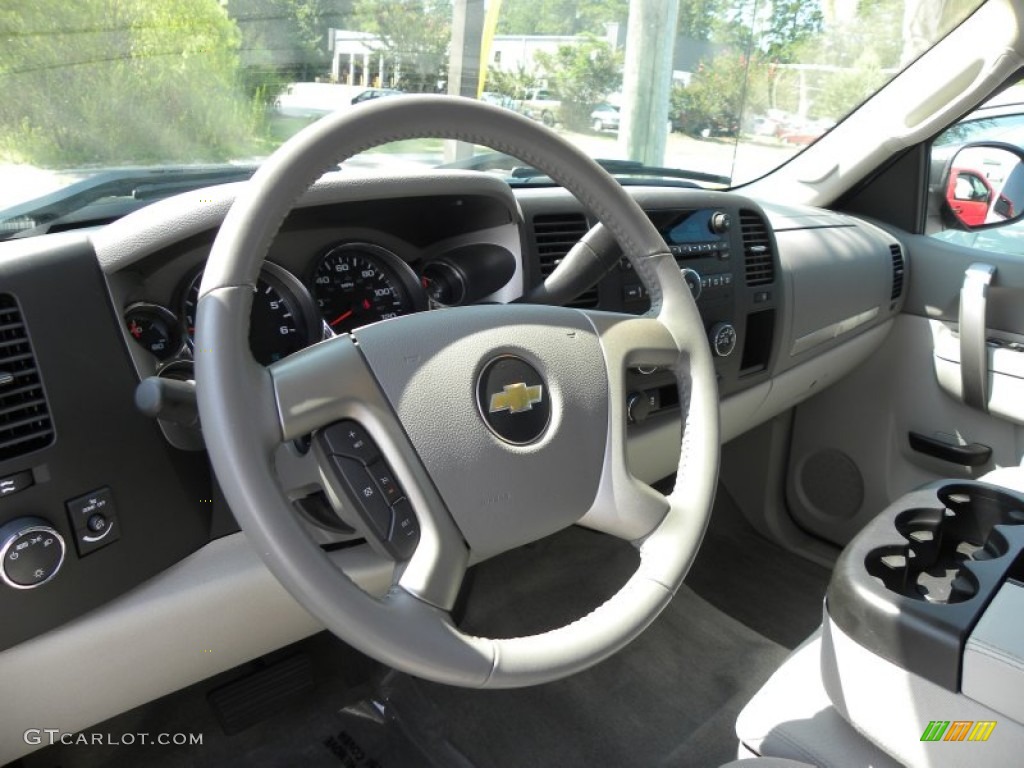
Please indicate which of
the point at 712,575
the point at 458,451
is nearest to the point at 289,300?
the point at 458,451

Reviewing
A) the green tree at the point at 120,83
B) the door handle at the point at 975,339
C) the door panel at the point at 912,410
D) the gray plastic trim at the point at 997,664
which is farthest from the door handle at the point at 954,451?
the green tree at the point at 120,83

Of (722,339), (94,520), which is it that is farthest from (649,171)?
(94,520)

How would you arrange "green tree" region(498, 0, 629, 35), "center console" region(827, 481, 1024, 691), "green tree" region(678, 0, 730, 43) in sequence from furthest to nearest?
"green tree" region(678, 0, 730, 43) → "green tree" region(498, 0, 629, 35) → "center console" region(827, 481, 1024, 691)

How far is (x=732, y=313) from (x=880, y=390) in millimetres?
990

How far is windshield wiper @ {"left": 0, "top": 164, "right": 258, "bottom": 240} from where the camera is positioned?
1.23 metres

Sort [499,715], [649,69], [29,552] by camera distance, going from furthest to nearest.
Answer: [649,69] < [499,715] < [29,552]

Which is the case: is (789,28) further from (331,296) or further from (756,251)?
(331,296)

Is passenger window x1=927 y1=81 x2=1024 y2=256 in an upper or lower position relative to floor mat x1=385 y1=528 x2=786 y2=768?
upper

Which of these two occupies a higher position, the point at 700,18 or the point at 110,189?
the point at 700,18

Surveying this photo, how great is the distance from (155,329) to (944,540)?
4.52 feet

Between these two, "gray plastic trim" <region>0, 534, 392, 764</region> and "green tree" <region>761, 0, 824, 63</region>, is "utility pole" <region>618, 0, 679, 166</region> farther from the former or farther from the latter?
"gray plastic trim" <region>0, 534, 392, 764</region>

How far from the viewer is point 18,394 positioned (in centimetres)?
101

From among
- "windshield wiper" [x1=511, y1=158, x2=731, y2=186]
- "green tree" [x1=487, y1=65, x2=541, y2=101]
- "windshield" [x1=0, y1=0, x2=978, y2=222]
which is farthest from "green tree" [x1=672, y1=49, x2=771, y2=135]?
"green tree" [x1=487, y1=65, x2=541, y2=101]

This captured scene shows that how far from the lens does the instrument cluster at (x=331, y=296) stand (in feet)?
3.98
